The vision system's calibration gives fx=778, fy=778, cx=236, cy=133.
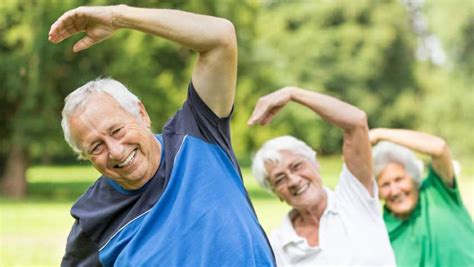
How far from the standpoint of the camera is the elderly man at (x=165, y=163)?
2.61 meters

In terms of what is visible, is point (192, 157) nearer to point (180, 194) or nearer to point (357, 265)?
point (180, 194)

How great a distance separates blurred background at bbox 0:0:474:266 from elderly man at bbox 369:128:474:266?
1792 mm

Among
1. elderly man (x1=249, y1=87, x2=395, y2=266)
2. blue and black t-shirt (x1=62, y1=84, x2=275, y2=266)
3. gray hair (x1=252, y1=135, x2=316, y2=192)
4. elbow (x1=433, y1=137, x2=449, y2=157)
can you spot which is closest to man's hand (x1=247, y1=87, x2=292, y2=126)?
elderly man (x1=249, y1=87, x2=395, y2=266)

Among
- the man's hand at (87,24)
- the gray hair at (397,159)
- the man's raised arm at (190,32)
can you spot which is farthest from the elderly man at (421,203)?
the man's hand at (87,24)

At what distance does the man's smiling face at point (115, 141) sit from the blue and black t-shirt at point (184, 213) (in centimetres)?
5

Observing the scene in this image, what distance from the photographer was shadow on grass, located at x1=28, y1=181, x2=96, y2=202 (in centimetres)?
1895

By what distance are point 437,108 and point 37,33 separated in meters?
24.7

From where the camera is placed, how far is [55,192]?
21.0 metres

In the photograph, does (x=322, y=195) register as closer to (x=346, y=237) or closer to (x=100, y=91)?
(x=346, y=237)

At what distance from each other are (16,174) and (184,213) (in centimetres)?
1816

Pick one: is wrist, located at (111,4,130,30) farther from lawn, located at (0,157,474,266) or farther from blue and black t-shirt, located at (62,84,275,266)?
lawn, located at (0,157,474,266)

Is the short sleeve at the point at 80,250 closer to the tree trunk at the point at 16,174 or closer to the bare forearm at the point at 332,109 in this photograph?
the bare forearm at the point at 332,109

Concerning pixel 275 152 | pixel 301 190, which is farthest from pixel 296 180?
pixel 275 152

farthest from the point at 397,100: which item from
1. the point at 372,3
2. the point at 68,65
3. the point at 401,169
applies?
the point at 401,169
